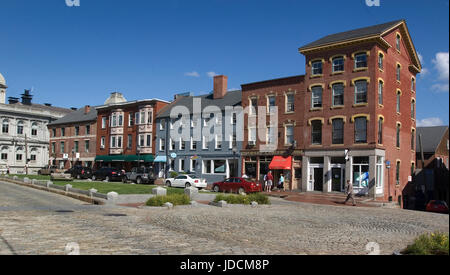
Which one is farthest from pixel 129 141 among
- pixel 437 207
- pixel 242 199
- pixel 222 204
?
pixel 437 207

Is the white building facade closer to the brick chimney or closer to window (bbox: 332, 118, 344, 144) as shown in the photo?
the brick chimney

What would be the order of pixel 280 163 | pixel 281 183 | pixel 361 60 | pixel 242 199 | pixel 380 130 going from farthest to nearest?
1. pixel 280 163
2. pixel 281 183
3. pixel 361 60
4. pixel 380 130
5. pixel 242 199

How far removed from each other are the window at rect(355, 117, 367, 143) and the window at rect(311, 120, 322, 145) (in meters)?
3.41

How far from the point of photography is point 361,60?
33.5 m

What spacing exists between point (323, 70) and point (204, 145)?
17.2 m

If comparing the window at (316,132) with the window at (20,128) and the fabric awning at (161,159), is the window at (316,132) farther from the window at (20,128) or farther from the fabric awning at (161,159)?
the window at (20,128)

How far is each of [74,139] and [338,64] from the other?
45564 mm

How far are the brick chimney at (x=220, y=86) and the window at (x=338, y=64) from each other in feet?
54.4

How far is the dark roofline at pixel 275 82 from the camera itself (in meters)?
37.4

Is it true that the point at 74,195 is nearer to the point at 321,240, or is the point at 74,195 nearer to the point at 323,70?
the point at 321,240

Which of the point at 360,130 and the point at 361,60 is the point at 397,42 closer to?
the point at 361,60

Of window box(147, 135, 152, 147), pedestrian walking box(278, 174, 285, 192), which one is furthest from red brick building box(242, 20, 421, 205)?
window box(147, 135, 152, 147)

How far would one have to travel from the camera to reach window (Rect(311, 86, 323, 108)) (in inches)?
1416

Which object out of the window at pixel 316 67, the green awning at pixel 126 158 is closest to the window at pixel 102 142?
the green awning at pixel 126 158
